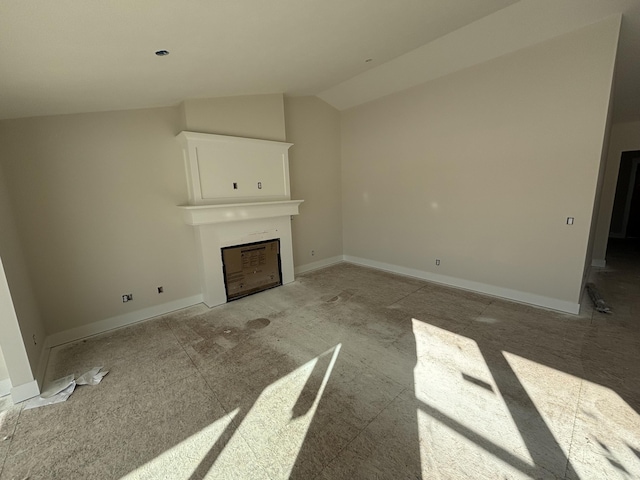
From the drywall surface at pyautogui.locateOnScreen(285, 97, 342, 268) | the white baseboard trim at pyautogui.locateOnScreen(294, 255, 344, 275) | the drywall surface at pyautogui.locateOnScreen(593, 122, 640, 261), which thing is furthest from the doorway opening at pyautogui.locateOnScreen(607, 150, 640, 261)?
the drywall surface at pyautogui.locateOnScreen(285, 97, 342, 268)

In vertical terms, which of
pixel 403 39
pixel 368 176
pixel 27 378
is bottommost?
pixel 27 378

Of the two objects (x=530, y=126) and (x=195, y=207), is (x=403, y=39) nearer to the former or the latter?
(x=530, y=126)

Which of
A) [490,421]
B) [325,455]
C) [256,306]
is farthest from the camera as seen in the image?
[256,306]

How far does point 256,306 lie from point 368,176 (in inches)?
126

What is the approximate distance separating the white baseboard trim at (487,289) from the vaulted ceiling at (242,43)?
2.99 meters

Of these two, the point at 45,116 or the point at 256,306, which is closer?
the point at 45,116

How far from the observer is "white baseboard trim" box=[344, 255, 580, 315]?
327 cm

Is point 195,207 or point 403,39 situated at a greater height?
point 403,39

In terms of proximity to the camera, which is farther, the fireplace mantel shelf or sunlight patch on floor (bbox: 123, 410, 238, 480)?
the fireplace mantel shelf

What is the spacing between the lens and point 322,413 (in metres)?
1.91

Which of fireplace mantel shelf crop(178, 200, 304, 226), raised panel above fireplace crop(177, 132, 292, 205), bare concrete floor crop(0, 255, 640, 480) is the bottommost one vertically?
bare concrete floor crop(0, 255, 640, 480)

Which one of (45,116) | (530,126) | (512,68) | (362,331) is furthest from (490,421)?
(45,116)

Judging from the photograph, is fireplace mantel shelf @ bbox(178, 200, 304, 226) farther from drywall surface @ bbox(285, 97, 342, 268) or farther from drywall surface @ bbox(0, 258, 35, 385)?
drywall surface @ bbox(0, 258, 35, 385)

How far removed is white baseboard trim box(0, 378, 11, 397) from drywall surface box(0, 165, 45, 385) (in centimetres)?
18
